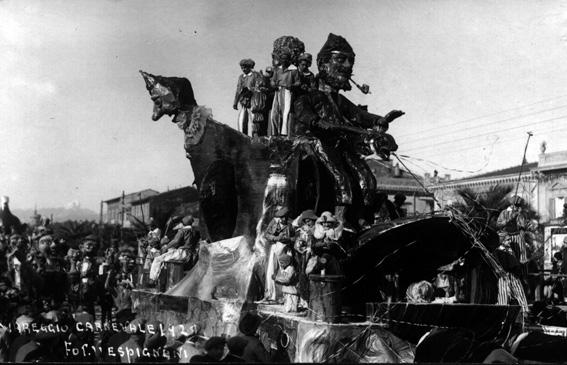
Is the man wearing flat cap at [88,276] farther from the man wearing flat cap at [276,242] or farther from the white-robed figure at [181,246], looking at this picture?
the man wearing flat cap at [276,242]

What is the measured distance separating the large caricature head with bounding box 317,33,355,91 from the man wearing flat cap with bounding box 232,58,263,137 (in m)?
1.72

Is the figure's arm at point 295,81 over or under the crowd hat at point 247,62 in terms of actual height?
under

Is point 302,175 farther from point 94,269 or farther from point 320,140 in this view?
point 94,269

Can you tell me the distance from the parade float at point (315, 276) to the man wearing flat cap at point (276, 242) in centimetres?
33

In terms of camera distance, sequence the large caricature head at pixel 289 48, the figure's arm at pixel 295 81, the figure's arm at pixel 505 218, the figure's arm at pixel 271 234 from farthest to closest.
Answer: the figure's arm at pixel 505 218 < the large caricature head at pixel 289 48 < the figure's arm at pixel 295 81 < the figure's arm at pixel 271 234

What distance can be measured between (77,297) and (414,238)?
810 cm

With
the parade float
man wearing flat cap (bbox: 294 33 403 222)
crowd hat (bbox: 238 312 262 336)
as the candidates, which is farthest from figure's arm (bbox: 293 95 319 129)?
crowd hat (bbox: 238 312 262 336)

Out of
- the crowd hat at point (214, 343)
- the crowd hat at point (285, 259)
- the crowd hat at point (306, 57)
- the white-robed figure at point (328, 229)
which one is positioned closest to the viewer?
the crowd hat at point (214, 343)

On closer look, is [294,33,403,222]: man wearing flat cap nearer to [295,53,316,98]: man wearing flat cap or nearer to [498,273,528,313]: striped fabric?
[295,53,316,98]: man wearing flat cap

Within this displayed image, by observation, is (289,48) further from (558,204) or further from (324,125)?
(558,204)

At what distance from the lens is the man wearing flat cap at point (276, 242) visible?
10.2 metres

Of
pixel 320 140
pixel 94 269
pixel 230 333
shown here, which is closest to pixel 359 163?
pixel 320 140

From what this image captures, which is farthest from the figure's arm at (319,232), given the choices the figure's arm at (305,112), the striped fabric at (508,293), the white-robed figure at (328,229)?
the figure's arm at (305,112)

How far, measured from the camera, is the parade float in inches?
347
